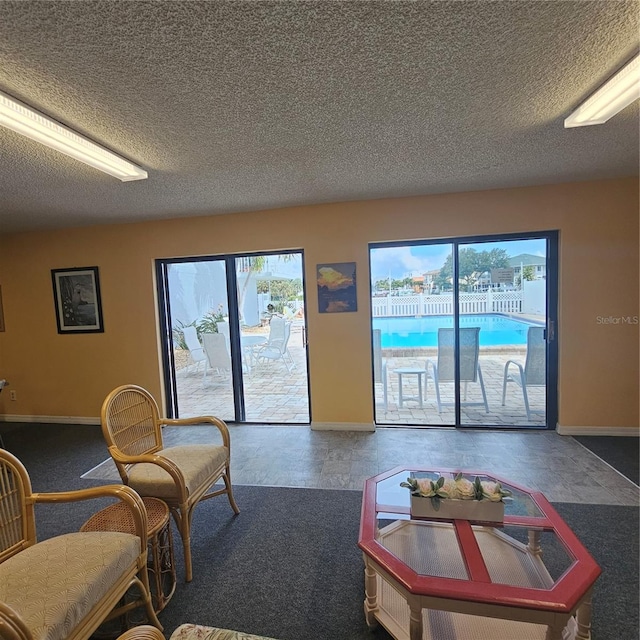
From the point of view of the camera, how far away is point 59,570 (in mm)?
1189

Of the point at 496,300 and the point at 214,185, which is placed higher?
the point at 214,185

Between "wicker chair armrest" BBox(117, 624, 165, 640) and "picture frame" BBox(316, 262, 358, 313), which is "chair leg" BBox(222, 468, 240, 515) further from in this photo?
"picture frame" BBox(316, 262, 358, 313)

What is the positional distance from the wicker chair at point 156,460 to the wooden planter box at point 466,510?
4.04 ft

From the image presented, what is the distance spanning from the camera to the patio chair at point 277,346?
3.96m

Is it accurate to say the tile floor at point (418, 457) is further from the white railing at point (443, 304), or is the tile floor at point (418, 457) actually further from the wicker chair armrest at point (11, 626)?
the wicker chair armrest at point (11, 626)

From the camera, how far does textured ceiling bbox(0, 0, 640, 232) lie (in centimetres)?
121

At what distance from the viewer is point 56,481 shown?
280 cm

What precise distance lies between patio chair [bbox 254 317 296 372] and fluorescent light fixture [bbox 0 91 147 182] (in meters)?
2.06

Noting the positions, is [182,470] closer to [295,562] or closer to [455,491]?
[295,562]

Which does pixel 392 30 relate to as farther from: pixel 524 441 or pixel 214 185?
pixel 524 441

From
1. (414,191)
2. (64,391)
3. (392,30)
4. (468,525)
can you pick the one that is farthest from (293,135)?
(64,391)

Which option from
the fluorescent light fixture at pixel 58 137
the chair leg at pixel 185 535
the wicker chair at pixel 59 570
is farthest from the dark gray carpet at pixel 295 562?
the fluorescent light fixture at pixel 58 137

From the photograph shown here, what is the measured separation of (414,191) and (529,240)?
1293 mm

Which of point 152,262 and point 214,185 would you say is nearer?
point 214,185
